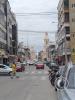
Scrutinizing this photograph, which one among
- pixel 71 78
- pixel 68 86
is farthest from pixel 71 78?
pixel 68 86

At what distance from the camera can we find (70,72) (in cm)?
992

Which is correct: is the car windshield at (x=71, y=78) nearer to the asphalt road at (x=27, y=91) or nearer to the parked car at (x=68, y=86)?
the parked car at (x=68, y=86)

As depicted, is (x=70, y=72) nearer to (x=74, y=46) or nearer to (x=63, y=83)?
(x=63, y=83)

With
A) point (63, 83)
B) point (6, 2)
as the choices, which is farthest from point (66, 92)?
point (6, 2)

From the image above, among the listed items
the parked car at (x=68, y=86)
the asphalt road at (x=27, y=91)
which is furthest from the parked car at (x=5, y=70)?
the parked car at (x=68, y=86)

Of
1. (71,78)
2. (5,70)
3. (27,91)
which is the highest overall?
(71,78)

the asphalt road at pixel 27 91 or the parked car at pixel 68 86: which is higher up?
the parked car at pixel 68 86

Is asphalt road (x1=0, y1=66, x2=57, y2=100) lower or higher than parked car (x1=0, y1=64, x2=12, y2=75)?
lower

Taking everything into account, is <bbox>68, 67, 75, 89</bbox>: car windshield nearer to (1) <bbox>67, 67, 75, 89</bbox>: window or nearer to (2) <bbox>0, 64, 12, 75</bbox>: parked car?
(1) <bbox>67, 67, 75, 89</bbox>: window

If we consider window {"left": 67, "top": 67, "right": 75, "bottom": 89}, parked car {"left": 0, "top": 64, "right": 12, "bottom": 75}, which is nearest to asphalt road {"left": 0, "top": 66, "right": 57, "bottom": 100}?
window {"left": 67, "top": 67, "right": 75, "bottom": 89}

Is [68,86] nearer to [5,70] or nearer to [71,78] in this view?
[71,78]

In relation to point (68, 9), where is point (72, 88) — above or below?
below

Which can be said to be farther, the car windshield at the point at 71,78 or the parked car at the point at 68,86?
the car windshield at the point at 71,78

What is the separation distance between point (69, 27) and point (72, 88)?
10228 centimetres
